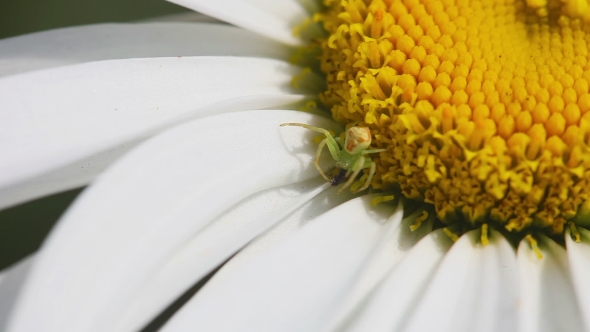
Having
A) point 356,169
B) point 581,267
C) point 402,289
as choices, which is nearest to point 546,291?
point 581,267

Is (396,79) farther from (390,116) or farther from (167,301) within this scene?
(167,301)

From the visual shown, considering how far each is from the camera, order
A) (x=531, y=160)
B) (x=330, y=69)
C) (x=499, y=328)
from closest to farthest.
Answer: (x=499, y=328), (x=531, y=160), (x=330, y=69)

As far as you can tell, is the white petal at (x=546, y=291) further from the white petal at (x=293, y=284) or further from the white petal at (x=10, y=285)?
the white petal at (x=10, y=285)

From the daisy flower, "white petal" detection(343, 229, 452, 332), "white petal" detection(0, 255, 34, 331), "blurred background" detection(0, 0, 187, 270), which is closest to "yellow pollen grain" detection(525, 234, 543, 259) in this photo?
the daisy flower

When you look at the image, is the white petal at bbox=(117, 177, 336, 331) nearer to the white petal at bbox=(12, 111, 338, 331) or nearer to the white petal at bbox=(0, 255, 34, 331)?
the white petal at bbox=(12, 111, 338, 331)

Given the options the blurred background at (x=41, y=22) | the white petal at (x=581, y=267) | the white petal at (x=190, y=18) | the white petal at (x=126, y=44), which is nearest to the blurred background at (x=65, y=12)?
the blurred background at (x=41, y=22)

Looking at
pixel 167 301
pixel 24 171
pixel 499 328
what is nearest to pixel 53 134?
pixel 24 171
